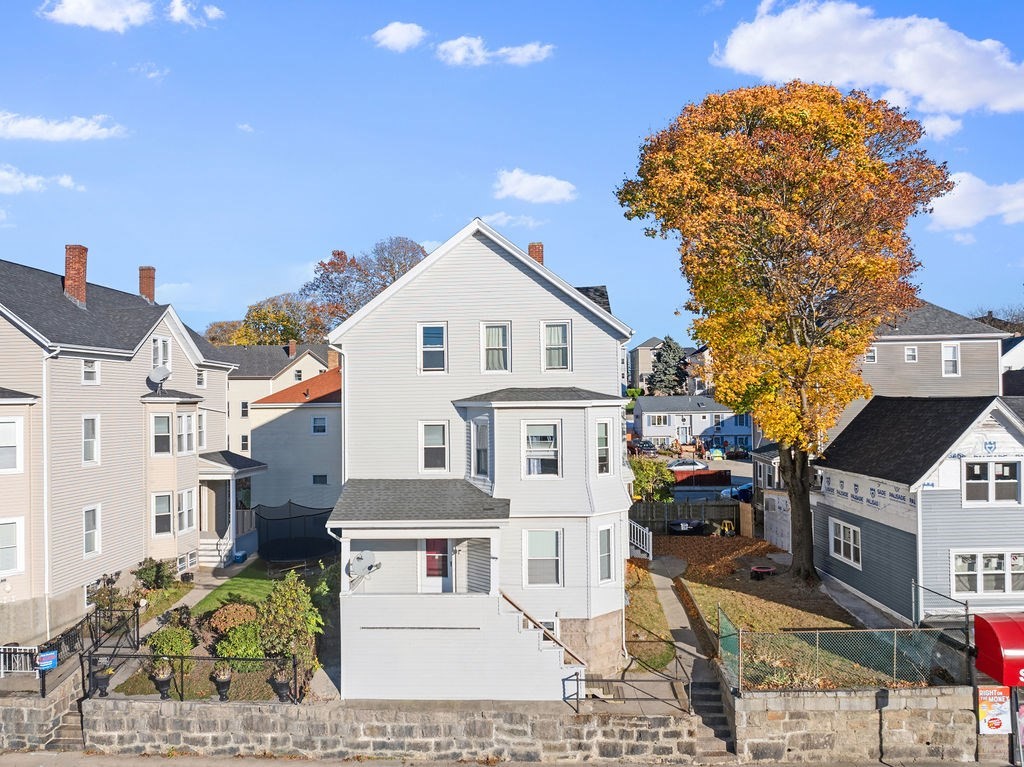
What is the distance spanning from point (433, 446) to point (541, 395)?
3.93 m

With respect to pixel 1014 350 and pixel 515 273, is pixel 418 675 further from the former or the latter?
pixel 1014 350

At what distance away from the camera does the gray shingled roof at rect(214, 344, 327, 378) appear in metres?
49.1

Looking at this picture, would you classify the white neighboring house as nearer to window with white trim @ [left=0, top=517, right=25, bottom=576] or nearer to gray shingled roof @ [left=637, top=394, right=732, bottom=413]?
window with white trim @ [left=0, top=517, right=25, bottom=576]

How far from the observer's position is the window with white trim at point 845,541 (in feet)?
80.4

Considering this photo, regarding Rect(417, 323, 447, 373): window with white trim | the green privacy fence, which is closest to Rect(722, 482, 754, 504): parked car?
the green privacy fence

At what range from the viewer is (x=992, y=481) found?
20.8m

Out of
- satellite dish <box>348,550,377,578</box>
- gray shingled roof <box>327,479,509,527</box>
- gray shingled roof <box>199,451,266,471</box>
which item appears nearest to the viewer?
gray shingled roof <box>327,479,509,527</box>

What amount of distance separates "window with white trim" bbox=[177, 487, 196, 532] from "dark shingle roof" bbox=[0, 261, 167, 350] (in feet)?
21.2

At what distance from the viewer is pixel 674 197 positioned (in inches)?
958

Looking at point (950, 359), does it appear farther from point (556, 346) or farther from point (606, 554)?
point (606, 554)

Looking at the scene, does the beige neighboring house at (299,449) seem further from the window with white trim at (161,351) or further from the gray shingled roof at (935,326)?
the gray shingled roof at (935,326)

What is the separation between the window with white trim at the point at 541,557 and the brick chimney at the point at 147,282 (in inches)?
917

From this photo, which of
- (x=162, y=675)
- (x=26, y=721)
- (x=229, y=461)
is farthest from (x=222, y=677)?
(x=229, y=461)

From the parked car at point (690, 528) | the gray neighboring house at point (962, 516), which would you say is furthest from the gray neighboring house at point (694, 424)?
the gray neighboring house at point (962, 516)
